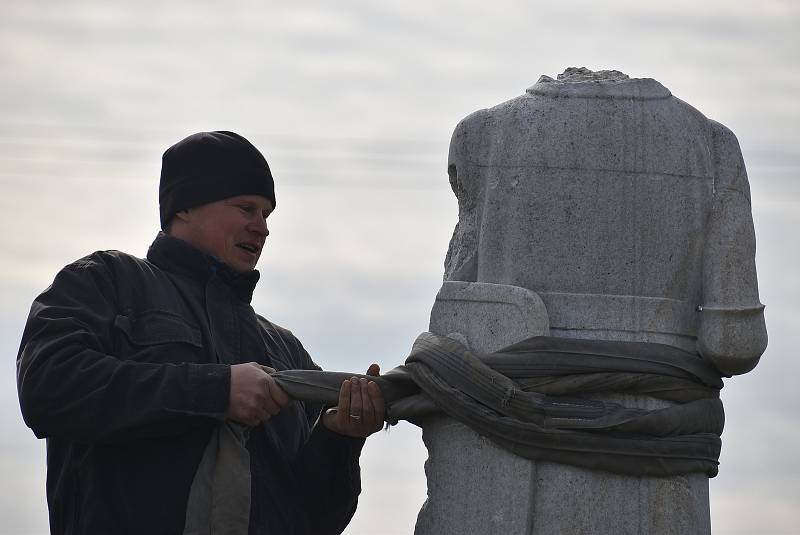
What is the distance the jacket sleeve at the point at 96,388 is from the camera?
5.28m

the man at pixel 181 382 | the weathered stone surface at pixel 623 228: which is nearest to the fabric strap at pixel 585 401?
the weathered stone surface at pixel 623 228

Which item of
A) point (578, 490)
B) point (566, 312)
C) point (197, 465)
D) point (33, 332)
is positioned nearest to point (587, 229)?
point (566, 312)

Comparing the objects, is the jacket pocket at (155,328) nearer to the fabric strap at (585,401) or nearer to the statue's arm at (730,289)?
the fabric strap at (585,401)

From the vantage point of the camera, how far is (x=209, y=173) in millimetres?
6062

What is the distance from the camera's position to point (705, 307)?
496 cm

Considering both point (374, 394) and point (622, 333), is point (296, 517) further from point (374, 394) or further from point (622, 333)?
point (622, 333)

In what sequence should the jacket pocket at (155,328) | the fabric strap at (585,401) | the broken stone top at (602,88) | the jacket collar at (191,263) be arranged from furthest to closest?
the jacket collar at (191,263), the jacket pocket at (155,328), the broken stone top at (602,88), the fabric strap at (585,401)

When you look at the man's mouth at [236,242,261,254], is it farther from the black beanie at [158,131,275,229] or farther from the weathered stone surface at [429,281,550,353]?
the weathered stone surface at [429,281,550,353]

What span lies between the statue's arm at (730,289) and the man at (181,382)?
122 cm

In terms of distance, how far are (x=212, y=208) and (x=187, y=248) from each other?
21cm

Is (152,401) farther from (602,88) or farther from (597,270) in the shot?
(602,88)

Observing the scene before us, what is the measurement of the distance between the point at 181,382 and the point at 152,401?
0.13m

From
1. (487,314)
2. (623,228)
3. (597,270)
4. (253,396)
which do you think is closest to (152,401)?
(253,396)

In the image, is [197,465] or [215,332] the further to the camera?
[215,332]
